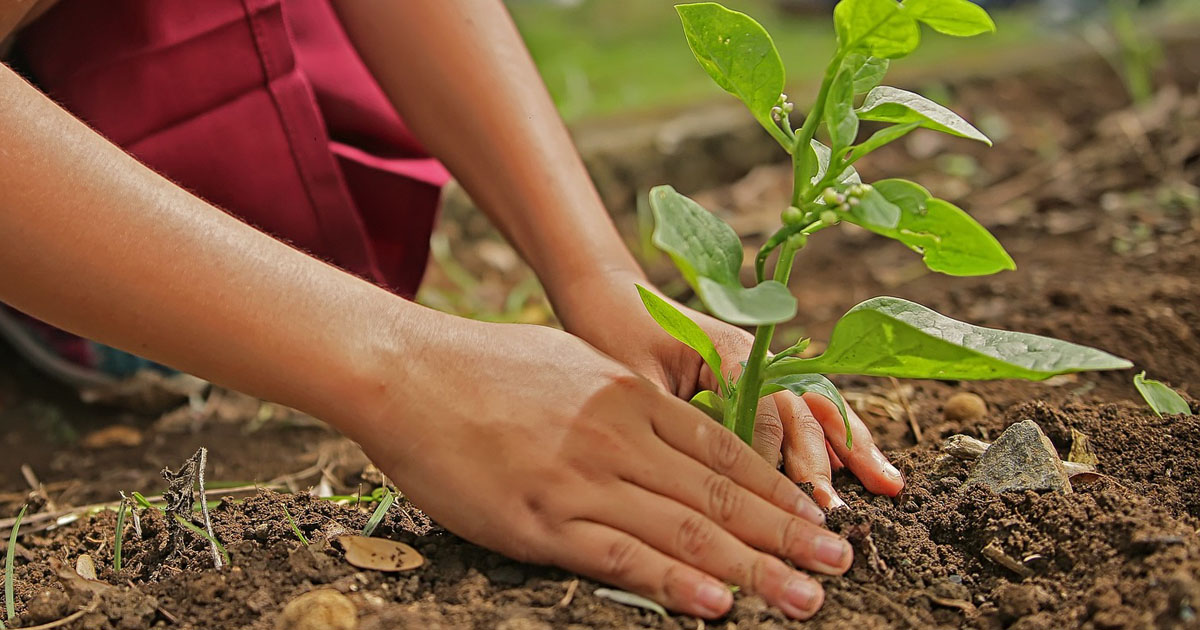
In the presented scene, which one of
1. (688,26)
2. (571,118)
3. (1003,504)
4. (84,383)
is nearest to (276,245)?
(688,26)

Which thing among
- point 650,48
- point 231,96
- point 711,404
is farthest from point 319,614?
point 650,48

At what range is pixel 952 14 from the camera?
91 centimetres

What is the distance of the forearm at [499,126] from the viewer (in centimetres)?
140

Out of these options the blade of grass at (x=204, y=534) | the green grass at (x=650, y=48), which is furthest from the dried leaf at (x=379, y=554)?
the green grass at (x=650, y=48)

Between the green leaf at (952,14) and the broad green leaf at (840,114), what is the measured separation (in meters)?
0.08

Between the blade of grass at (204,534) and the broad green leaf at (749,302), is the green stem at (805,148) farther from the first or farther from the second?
the blade of grass at (204,534)

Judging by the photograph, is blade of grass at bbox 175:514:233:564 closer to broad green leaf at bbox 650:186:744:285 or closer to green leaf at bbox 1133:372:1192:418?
broad green leaf at bbox 650:186:744:285

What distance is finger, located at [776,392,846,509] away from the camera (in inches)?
43.4

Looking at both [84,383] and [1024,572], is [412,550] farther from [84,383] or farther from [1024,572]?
[84,383]

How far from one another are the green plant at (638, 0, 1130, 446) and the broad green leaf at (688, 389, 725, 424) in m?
0.07

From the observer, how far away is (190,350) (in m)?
1.01

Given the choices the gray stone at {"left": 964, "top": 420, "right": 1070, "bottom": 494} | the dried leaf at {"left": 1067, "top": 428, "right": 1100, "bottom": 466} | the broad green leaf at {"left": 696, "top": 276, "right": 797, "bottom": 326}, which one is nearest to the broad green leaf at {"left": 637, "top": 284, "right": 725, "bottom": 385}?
the broad green leaf at {"left": 696, "top": 276, "right": 797, "bottom": 326}

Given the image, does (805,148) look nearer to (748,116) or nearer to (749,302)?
(749,302)

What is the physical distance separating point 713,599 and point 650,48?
2964mm
